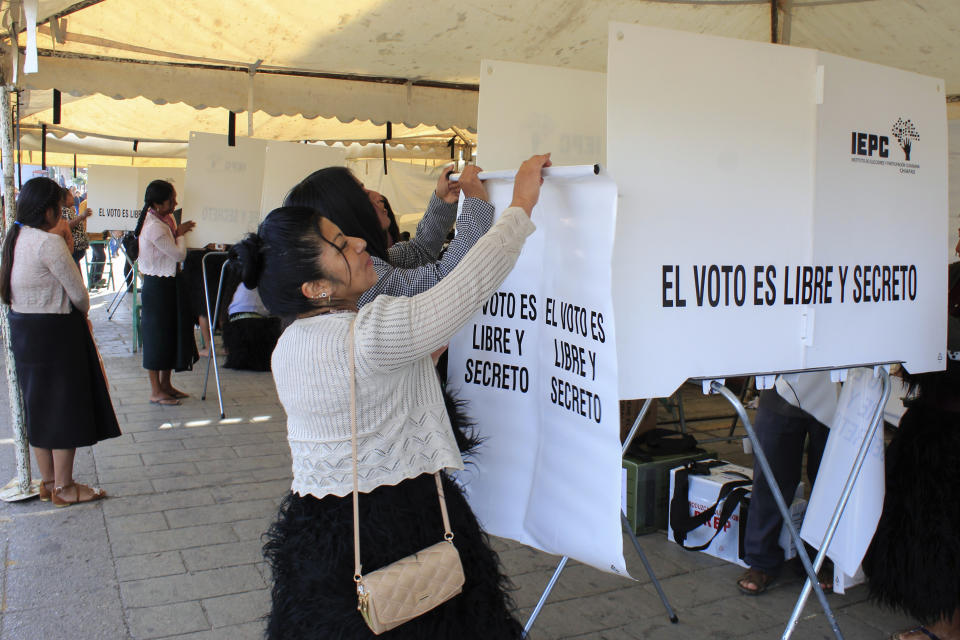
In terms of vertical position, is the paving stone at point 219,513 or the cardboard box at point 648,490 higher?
the cardboard box at point 648,490

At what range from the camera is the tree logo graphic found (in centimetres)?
229

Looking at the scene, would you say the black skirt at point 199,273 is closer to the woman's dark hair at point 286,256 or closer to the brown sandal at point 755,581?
the brown sandal at point 755,581

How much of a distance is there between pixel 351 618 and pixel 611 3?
3.63 m

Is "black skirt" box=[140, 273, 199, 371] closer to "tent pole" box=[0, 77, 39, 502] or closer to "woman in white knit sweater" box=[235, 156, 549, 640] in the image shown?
"tent pole" box=[0, 77, 39, 502]

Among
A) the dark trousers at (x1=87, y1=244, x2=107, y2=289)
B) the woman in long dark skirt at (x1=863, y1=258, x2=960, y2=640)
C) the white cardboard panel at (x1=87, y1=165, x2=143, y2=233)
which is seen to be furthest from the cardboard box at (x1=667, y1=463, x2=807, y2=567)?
the dark trousers at (x1=87, y1=244, x2=107, y2=289)

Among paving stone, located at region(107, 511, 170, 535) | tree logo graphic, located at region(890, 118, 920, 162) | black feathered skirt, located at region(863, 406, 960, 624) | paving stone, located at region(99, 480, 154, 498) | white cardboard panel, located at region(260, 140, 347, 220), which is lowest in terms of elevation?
paving stone, located at region(107, 511, 170, 535)

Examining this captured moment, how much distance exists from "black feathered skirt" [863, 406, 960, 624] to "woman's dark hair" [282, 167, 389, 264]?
5.93ft

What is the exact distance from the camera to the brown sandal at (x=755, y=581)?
3107 mm

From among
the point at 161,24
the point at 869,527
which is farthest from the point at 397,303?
the point at 161,24

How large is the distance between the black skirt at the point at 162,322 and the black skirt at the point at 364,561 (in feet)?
15.7

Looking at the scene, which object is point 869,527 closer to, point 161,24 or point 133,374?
point 161,24

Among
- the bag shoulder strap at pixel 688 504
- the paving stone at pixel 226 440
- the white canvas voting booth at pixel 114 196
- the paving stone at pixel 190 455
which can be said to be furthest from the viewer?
the white canvas voting booth at pixel 114 196

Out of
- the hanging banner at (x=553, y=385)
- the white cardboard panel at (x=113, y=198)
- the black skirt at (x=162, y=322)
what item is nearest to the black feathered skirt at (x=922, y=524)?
the hanging banner at (x=553, y=385)

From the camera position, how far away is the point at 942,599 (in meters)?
2.34
